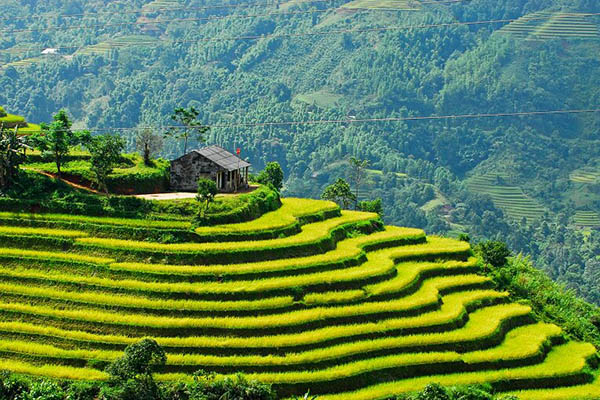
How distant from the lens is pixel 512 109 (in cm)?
17450

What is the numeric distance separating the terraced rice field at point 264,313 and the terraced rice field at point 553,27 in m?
160

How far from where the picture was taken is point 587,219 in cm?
14400

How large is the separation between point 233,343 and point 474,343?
1118 cm

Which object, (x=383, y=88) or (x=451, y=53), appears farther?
(x=451, y=53)

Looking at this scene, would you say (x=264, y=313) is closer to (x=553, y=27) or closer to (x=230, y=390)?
(x=230, y=390)

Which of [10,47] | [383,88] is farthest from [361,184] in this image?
[10,47]

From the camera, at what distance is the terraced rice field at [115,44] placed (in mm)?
182250

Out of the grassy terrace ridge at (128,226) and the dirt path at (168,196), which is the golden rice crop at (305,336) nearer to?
the grassy terrace ridge at (128,226)

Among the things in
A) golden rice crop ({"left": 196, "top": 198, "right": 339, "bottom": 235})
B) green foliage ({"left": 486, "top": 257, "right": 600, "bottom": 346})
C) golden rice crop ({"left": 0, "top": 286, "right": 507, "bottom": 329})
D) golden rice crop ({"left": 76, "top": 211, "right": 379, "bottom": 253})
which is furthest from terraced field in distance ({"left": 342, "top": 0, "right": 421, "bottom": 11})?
golden rice crop ({"left": 0, "top": 286, "right": 507, "bottom": 329})

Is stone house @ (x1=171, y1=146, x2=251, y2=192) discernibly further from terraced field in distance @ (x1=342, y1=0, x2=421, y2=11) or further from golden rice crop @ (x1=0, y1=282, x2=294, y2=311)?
terraced field in distance @ (x1=342, y1=0, x2=421, y2=11)

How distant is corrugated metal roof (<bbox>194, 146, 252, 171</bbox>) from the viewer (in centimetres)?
4381

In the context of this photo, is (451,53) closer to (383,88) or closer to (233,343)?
(383,88)

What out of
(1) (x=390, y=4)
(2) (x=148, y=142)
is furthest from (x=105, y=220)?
(1) (x=390, y=4)

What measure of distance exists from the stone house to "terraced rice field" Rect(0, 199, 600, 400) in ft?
13.8
